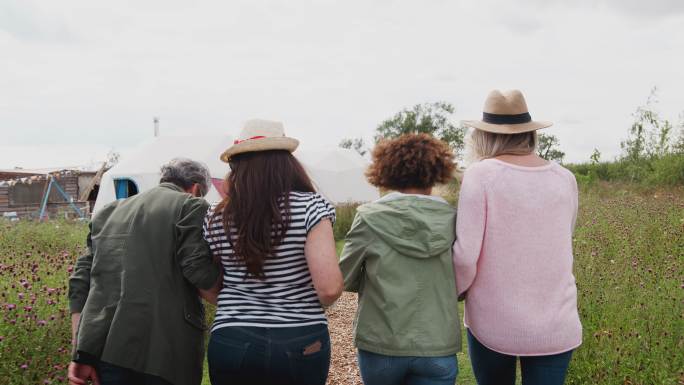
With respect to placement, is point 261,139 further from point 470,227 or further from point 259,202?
point 470,227

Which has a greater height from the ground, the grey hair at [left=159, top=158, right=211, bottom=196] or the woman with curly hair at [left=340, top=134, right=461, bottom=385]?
the grey hair at [left=159, top=158, right=211, bottom=196]

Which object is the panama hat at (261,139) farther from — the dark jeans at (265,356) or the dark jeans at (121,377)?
the dark jeans at (121,377)

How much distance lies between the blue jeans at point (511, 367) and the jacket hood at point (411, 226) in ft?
1.67

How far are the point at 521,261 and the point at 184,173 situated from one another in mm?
1516

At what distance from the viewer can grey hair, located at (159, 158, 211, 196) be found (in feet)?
8.87

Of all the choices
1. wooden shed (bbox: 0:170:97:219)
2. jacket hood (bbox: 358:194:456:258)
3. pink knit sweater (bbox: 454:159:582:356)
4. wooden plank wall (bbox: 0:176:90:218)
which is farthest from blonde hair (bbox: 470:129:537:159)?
wooden shed (bbox: 0:170:97:219)

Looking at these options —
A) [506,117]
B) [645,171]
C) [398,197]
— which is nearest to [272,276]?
[398,197]

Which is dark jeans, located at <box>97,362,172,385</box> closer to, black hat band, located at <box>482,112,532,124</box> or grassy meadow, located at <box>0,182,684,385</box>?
grassy meadow, located at <box>0,182,684,385</box>

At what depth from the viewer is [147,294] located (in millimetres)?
2416

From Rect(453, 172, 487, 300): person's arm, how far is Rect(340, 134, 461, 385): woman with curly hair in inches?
1.6

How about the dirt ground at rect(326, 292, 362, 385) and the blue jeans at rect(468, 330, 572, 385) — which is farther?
the dirt ground at rect(326, 292, 362, 385)

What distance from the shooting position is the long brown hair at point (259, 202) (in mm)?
2191

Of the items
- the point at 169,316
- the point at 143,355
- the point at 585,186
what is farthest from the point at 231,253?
the point at 585,186

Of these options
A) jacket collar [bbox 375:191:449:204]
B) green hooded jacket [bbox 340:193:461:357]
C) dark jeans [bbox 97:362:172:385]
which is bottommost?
dark jeans [bbox 97:362:172:385]
